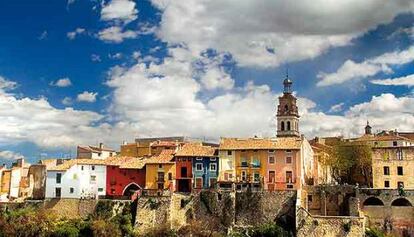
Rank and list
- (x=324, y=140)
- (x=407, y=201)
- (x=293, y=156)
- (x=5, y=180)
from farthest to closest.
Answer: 1. (x=324, y=140)
2. (x=5, y=180)
3. (x=293, y=156)
4. (x=407, y=201)

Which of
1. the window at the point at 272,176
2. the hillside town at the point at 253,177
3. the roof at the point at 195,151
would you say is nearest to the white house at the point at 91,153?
the hillside town at the point at 253,177

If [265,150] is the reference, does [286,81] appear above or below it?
above

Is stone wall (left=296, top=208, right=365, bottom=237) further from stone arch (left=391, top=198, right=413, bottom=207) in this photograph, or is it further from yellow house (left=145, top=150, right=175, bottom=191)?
yellow house (left=145, top=150, right=175, bottom=191)

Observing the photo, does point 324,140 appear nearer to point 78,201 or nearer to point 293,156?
point 293,156

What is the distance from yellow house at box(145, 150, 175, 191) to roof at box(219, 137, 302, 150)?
5982 mm

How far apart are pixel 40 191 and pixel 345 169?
36109mm

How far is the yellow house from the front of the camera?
59812 millimetres

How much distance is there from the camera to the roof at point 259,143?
57844 mm

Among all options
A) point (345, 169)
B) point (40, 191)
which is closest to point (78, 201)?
point (40, 191)

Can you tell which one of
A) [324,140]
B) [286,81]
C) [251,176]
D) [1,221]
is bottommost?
[1,221]

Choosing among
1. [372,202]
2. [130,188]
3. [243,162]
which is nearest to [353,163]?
[372,202]

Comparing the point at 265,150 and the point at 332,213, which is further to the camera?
the point at 265,150

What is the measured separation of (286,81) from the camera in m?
83.8

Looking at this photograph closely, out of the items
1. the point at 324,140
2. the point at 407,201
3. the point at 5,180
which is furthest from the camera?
the point at 324,140
